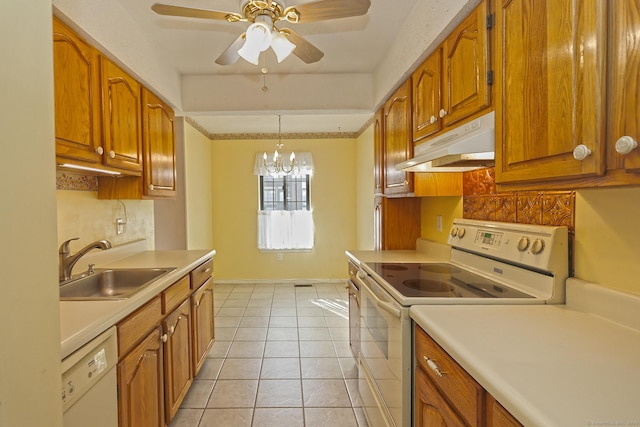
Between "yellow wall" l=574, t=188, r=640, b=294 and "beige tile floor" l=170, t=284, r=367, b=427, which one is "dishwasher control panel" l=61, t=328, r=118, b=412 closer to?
"beige tile floor" l=170, t=284, r=367, b=427

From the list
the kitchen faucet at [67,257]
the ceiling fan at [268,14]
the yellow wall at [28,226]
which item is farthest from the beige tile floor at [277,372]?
the ceiling fan at [268,14]

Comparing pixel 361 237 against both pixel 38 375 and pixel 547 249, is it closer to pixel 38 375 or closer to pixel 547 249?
pixel 547 249

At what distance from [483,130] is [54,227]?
4.64 feet

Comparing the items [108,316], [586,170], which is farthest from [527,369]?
[108,316]

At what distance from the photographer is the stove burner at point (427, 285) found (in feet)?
4.89

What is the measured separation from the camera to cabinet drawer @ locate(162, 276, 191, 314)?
1.74 metres

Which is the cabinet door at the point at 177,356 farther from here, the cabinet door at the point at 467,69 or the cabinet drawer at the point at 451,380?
the cabinet door at the point at 467,69

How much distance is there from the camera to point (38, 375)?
2.08 feet

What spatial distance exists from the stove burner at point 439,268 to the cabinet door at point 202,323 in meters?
1.52

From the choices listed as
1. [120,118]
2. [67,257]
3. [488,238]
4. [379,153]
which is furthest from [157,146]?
[488,238]

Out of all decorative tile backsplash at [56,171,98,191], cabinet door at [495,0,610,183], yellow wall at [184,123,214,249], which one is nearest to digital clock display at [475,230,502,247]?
cabinet door at [495,0,610,183]

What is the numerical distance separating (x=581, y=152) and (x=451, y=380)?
72 centimetres

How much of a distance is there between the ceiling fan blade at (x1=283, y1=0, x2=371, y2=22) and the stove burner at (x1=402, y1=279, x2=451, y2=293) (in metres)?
1.36

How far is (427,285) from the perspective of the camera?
1581 millimetres
